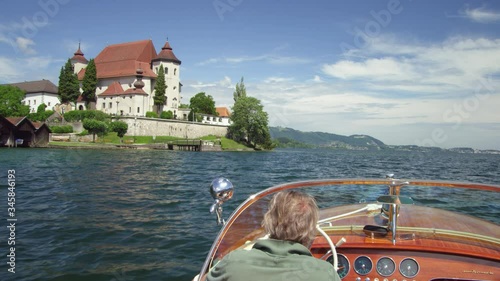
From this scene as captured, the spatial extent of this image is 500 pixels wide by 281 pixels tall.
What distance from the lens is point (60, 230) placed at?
885 centimetres

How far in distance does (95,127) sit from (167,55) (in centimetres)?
2808

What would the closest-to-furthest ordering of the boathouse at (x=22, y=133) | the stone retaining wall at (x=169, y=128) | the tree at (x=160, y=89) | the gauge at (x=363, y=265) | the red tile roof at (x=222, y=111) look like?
1. the gauge at (x=363, y=265)
2. the boathouse at (x=22, y=133)
3. the stone retaining wall at (x=169, y=128)
4. the tree at (x=160, y=89)
5. the red tile roof at (x=222, y=111)

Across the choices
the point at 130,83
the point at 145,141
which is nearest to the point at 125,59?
the point at 130,83

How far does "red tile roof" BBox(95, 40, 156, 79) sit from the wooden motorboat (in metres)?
88.3

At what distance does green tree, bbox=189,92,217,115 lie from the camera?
100 meters

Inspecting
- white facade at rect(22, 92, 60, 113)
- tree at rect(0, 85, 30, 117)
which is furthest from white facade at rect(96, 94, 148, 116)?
white facade at rect(22, 92, 60, 113)

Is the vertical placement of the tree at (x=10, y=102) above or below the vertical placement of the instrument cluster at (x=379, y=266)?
above

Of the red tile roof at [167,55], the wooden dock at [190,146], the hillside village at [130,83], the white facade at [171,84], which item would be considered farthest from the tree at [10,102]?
the wooden dock at [190,146]

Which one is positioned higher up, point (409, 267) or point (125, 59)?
point (125, 59)

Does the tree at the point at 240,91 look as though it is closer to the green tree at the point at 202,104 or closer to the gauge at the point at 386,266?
the green tree at the point at 202,104

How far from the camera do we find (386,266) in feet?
10.5

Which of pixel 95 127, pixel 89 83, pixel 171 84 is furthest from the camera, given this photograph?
pixel 171 84

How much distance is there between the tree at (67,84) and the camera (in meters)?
84.8

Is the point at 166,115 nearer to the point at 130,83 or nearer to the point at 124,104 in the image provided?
the point at 124,104
